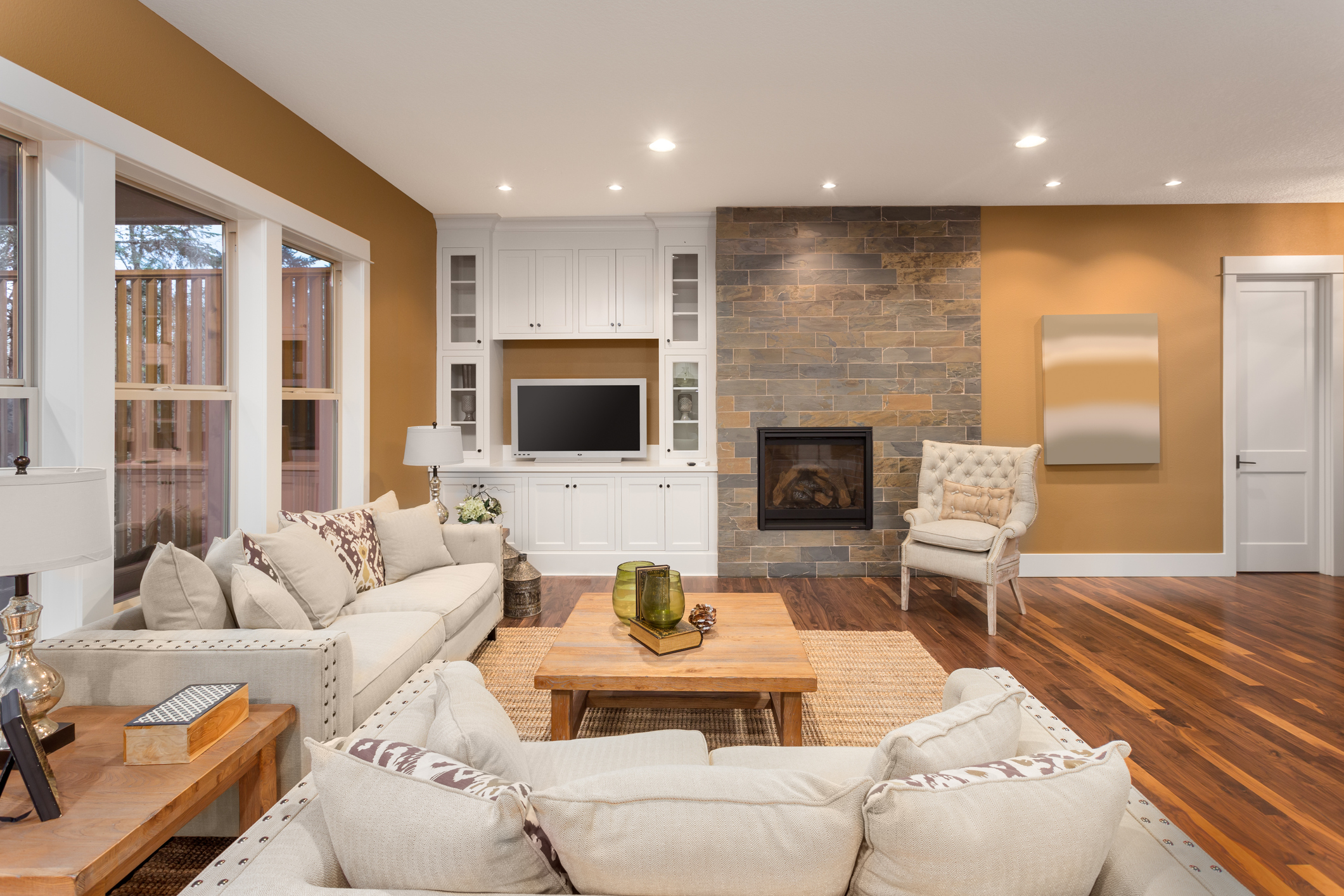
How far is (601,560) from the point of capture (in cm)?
500

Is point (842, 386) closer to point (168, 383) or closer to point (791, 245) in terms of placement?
point (791, 245)

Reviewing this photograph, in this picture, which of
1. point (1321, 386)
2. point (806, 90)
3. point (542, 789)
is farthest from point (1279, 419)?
point (542, 789)

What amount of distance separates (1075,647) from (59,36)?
4.84m

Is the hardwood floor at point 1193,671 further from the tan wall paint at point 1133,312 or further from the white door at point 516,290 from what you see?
the white door at point 516,290

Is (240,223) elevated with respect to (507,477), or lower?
elevated

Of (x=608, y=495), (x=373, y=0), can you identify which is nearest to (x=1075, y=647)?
(x=608, y=495)

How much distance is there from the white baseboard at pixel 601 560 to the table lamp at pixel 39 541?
3.48 metres

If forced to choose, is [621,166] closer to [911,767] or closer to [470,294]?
[470,294]

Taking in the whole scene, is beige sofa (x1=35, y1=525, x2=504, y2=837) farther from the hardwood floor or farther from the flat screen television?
the flat screen television

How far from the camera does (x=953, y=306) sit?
16.0ft

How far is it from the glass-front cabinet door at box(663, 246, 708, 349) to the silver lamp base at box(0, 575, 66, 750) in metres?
4.05

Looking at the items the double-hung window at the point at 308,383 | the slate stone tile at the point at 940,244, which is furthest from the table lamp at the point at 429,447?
the slate stone tile at the point at 940,244

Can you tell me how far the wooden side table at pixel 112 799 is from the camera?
1146mm

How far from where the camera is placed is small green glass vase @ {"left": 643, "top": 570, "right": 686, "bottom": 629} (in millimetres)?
2334
